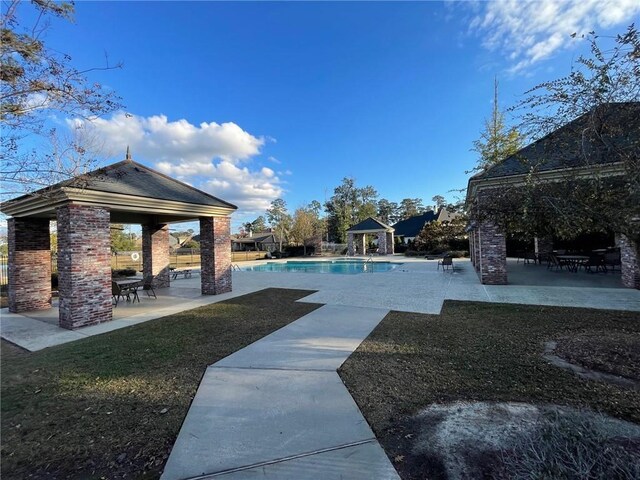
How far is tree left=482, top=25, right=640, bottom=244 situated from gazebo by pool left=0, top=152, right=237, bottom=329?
6.85 meters

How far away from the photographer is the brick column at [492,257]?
1080cm

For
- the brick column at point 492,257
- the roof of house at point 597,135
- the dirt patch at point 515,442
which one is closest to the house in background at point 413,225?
the brick column at point 492,257

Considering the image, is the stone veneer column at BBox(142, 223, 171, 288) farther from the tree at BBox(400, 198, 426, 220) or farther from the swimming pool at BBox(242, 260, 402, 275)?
the tree at BBox(400, 198, 426, 220)

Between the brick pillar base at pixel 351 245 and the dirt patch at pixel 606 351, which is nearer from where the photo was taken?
the dirt patch at pixel 606 351

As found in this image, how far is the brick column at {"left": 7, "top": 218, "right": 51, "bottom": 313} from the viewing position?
8.90 meters

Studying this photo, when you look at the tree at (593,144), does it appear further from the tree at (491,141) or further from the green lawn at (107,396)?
the tree at (491,141)

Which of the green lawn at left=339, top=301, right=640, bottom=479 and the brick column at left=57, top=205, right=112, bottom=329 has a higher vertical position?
the brick column at left=57, top=205, right=112, bottom=329

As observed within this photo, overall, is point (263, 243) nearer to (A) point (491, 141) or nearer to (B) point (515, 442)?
(A) point (491, 141)

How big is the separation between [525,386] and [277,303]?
667 cm

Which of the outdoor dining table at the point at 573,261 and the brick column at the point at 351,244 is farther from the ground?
the brick column at the point at 351,244

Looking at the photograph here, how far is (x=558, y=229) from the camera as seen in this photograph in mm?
3754

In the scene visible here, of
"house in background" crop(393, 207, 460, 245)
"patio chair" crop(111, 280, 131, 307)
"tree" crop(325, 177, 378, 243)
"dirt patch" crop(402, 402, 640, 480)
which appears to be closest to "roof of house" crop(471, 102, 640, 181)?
"dirt patch" crop(402, 402, 640, 480)

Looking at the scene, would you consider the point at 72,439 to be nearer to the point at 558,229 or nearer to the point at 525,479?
the point at 525,479

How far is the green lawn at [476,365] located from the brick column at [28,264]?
34.1 feet
